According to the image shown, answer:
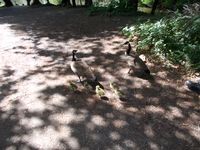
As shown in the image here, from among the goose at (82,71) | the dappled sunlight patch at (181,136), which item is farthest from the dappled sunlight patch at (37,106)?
the dappled sunlight patch at (181,136)

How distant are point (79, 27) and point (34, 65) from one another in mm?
3898

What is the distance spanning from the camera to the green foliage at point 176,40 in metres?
6.69

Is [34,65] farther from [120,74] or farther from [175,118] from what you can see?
[175,118]

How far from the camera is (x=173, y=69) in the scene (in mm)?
6602

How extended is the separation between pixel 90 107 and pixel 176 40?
312cm

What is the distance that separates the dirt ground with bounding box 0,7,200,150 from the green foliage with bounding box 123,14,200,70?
43 cm

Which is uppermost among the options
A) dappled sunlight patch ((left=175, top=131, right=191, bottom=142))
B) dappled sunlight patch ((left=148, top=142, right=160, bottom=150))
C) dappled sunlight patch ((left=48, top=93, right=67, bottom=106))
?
dappled sunlight patch ((left=48, top=93, right=67, bottom=106))

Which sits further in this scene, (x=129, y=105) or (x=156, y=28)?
(x=156, y=28)

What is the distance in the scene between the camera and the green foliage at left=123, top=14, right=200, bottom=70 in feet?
21.9

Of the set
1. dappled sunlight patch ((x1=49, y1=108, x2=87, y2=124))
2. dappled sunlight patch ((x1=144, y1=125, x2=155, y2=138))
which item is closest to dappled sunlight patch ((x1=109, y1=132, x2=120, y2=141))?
dappled sunlight patch ((x1=144, y1=125, x2=155, y2=138))

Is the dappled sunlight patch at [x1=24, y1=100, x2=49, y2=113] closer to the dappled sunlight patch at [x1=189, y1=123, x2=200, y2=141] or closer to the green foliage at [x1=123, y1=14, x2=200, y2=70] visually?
the dappled sunlight patch at [x1=189, y1=123, x2=200, y2=141]

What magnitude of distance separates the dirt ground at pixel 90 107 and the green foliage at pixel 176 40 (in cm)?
43

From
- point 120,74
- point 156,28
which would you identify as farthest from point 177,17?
point 120,74

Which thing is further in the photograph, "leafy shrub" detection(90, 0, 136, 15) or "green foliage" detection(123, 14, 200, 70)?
"leafy shrub" detection(90, 0, 136, 15)
